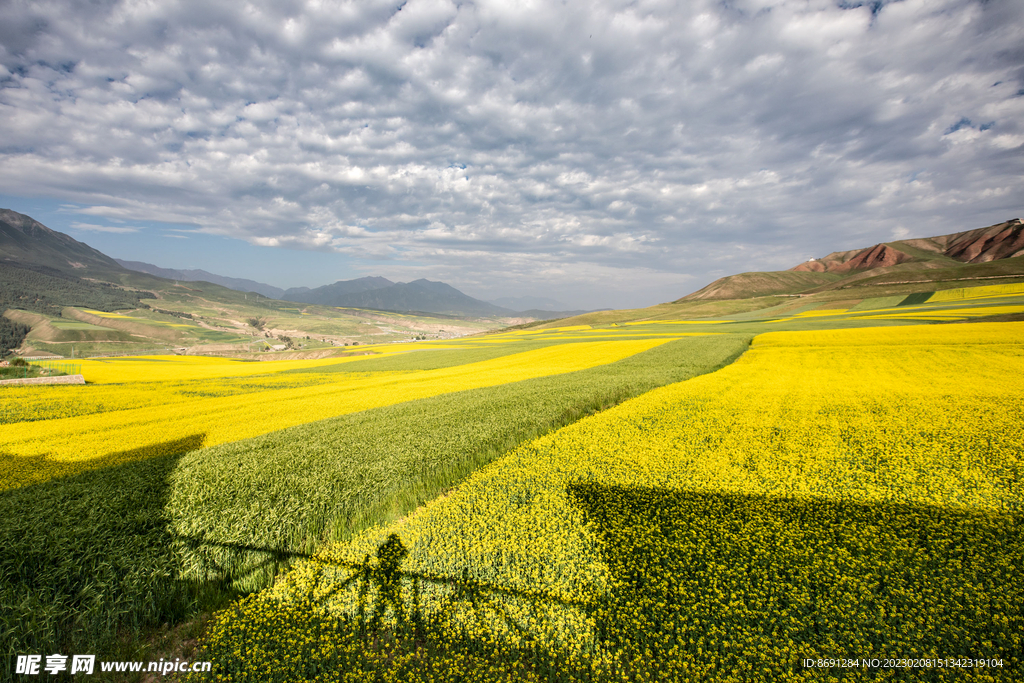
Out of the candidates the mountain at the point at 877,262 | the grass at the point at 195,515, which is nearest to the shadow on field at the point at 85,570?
the grass at the point at 195,515

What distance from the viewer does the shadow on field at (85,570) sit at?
179 inches

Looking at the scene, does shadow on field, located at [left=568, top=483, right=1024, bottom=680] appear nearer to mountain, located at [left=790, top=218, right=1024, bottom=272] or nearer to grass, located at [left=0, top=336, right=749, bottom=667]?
grass, located at [left=0, top=336, right=749, bottom=667]

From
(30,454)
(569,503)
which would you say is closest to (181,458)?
(30,454)

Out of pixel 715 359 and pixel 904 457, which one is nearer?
pixel 904 457

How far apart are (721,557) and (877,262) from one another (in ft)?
746

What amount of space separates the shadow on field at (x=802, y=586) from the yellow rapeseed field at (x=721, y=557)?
0.07 ft

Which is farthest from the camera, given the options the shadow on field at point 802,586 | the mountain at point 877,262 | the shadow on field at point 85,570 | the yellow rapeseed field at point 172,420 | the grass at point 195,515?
the mountain at point 877,262

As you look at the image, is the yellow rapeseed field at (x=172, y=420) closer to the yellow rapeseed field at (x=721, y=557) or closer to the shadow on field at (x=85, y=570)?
the shadow on field at (x=85, y=570)

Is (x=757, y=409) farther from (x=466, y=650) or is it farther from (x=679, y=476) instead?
(x=466, y=650)

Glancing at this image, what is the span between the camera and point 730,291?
142 m

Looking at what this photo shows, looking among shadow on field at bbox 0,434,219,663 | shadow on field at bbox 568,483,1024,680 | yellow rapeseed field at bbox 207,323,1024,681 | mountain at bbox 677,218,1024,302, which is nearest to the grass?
shadow on field at bbox 0,434,219,663

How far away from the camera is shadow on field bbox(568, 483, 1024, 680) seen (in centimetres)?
410

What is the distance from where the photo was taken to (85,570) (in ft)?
17.3

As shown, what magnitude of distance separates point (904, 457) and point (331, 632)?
11.9 metres
